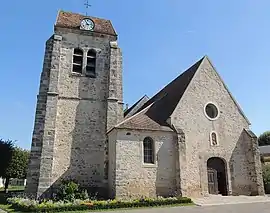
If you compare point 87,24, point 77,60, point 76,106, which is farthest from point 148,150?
point 87,24

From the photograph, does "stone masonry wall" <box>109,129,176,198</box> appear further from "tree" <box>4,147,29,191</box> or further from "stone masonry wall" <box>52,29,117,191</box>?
"tree" <box>4,147,29,191</box>

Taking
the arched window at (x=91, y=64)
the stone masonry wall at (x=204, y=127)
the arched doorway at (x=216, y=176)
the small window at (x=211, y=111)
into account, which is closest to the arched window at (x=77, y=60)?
the arched window at (x=91, y=64)

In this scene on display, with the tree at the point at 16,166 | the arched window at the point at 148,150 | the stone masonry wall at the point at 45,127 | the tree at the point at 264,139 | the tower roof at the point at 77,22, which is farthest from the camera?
the tree at the point at 264,139

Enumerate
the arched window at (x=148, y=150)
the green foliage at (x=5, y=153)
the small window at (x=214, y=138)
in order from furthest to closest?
the green foliage at (x=5, y=153), the small window at (x=214, y=138), the arched window at (x=148, y=150)

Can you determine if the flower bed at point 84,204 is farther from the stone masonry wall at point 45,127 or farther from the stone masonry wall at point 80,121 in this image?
the stone masonry wall at point 80,121

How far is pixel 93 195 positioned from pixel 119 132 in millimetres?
4775

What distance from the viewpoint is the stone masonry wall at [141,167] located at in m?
15.7

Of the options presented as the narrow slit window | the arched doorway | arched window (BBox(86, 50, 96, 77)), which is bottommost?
the arched doorway

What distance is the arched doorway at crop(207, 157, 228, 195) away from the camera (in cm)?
1742

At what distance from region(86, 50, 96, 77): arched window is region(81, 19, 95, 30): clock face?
2.16 m

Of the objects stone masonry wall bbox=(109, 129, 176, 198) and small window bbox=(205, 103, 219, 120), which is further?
small window bbox=(205, 103, 219, 120)

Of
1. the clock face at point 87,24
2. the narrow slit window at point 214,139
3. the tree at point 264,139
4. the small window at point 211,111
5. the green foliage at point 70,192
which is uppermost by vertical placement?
the clock face at point 87,24

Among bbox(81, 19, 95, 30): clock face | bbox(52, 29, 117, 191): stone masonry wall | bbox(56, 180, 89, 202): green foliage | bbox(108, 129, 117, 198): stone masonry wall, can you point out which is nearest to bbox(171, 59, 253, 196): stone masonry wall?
bbox(108, 129, 117, 198): stone masonry wall

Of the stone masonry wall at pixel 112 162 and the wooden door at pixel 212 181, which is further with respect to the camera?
the wooden door at pixel 212 181
